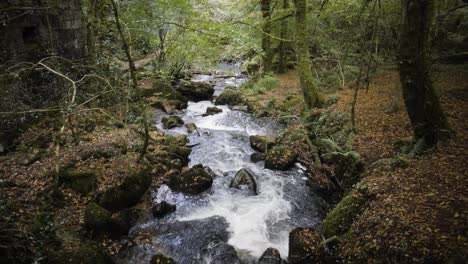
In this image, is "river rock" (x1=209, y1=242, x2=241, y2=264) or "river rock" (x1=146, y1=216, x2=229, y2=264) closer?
"river rock" (x1=209, y1=242, x2=241, y2=264)

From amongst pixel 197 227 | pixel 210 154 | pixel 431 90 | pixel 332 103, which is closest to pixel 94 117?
pixel 210 154

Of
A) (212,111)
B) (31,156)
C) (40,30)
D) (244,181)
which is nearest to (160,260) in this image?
(244,181)

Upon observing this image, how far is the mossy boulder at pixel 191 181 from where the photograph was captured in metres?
9.16

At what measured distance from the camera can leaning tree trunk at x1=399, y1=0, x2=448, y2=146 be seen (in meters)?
6.59

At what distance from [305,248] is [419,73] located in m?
4.88

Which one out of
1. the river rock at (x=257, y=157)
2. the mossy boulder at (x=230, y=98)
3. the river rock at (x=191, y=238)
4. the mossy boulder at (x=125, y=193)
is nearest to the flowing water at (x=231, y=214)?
the river rock at (x=191, y=238)

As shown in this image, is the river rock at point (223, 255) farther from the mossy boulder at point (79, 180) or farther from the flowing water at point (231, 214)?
the mossy boulder at point (79, 180)

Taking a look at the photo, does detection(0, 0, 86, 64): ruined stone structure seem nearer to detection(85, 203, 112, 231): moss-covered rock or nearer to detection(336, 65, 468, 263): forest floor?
detection(85, 203, 112, 231): moss-covered rock

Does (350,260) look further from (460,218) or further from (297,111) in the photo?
(297,111)

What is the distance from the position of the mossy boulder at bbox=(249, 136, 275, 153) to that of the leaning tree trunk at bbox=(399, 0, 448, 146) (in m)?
5.36

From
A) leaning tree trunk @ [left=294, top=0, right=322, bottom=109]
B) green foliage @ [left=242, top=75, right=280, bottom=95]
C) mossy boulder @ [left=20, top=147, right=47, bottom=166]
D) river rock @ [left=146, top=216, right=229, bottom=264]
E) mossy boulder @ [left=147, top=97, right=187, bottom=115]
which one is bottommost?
river rock @ [left=146, top=216, right=229, bottom=264]

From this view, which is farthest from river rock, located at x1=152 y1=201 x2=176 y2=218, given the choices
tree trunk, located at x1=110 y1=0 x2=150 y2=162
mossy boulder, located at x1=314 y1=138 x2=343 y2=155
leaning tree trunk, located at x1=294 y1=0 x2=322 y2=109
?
leaning tree trunk, located at x1=294 y1=0 x2=322 y2=109

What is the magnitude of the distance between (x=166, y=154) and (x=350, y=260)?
708 centimetres

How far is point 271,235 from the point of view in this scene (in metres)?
7.39
